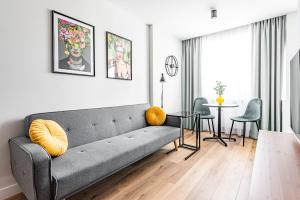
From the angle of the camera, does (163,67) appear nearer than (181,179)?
No

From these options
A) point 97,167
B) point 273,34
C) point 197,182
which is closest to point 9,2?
point 97,167

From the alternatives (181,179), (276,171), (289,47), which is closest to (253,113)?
(289,47)

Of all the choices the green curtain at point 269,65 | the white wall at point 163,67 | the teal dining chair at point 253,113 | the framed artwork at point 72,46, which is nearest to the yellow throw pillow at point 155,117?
the white wall at point 163,67

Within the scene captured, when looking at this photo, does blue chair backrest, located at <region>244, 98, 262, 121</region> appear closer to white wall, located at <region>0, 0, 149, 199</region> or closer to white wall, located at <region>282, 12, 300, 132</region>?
white wall, located at <region>282, 12, 300, 132</region>

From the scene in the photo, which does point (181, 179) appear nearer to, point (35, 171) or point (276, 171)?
point (276, 171)

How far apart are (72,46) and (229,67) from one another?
3269 mm

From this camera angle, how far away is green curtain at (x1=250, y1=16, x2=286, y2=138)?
121 inches

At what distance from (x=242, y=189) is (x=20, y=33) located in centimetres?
278

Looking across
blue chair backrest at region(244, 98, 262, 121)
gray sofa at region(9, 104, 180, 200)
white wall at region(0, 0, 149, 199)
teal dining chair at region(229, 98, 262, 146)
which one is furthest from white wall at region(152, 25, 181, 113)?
blue chair backrest at region(244, 98, 262, 121)

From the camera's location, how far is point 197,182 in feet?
5.95

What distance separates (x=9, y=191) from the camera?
1.59 metres

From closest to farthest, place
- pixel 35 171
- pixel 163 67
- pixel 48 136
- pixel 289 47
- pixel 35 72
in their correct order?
pixel 35 171, pixel 48 136, pixel 35 72, pixel 289 47, pixel 163 67

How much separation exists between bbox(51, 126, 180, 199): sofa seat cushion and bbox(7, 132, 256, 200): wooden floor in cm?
27

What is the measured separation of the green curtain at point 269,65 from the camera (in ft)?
10.0
